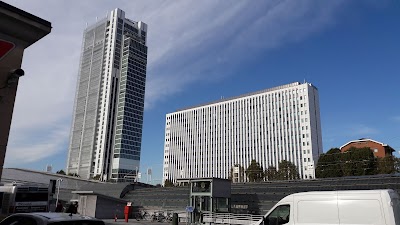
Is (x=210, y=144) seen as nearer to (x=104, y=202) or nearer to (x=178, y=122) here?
(x=178, y=122)

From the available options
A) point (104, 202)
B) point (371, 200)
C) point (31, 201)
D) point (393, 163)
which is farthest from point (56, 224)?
point (393, 163)

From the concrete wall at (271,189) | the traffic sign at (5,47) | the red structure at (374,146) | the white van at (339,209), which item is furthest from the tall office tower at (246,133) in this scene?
the traffic sign at (5,47)

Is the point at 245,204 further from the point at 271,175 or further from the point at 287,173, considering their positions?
the point at 287,173

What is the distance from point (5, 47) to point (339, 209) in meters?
11.9

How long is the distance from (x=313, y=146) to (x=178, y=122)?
7493 centimetres

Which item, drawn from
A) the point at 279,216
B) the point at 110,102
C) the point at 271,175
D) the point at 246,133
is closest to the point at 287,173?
the point at 271,175

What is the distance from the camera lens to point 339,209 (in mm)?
11539

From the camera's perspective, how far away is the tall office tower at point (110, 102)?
568 feet

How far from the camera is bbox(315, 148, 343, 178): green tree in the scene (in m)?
78.8

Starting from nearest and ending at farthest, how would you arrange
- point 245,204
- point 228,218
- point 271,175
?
point 228,218 < point 245,204 < point 271,175

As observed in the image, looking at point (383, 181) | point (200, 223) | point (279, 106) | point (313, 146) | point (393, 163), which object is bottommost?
point (200, 223)

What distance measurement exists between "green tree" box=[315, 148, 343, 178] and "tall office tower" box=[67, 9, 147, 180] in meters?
113

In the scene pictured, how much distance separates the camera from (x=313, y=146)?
4978 inches

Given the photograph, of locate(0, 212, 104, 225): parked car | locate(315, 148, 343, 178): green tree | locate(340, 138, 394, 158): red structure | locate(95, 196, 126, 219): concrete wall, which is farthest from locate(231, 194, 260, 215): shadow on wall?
locate(340, 138, 394, 158): red structure
